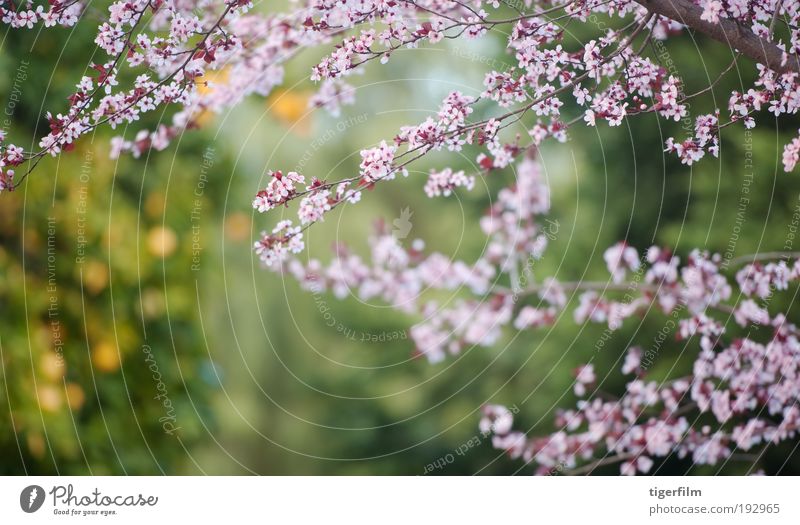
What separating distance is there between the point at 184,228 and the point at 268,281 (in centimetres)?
51

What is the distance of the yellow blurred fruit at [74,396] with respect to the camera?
1543mm

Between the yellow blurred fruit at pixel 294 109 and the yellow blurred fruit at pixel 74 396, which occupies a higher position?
the yellow blurred fruit at pixel 294 109

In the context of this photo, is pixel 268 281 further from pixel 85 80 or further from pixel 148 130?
pixel 85 80

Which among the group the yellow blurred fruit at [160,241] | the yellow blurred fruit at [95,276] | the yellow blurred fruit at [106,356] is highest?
the yellow blurred fruit at [160,241]

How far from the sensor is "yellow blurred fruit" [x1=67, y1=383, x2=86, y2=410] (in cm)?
154

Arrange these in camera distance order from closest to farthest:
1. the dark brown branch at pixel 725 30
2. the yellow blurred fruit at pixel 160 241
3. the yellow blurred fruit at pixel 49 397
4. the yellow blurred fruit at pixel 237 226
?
1. the dark brown branch at pixel 725 30
2. the yellow blurred fruit at pixel 49 397
3. the yellow blurred fruit at pixel 160 241
4. the yellow blurred fruit at pixel 237 226

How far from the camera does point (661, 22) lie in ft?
4.58

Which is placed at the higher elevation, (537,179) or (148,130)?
(148,130)

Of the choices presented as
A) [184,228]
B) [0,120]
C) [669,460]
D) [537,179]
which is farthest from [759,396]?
[0,120]

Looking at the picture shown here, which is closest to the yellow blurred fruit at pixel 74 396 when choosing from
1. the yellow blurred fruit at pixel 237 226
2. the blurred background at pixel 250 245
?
the blurred background at pixel 250 245

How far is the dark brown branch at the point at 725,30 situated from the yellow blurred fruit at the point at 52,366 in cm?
127

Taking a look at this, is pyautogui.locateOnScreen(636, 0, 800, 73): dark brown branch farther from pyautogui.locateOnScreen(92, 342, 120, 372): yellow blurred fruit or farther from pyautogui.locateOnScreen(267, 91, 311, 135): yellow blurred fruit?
pyautogui.locateOnScreen(92, 342, 120, 372): yellow blurred fruit

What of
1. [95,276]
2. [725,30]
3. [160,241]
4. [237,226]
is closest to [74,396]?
[95,276]

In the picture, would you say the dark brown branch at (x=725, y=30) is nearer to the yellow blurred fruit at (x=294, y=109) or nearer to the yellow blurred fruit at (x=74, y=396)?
the yellow blurred fruit at (x=294, y=109)
